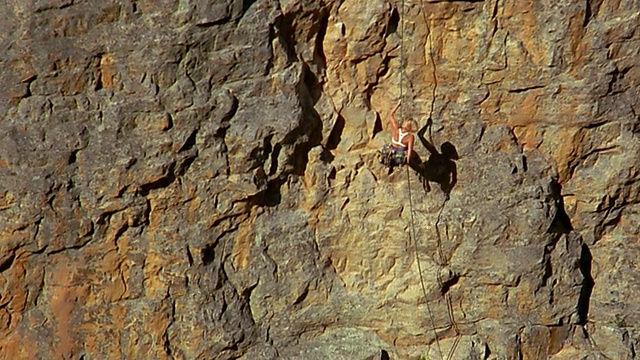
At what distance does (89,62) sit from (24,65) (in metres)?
0.50

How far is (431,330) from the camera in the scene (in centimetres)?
677

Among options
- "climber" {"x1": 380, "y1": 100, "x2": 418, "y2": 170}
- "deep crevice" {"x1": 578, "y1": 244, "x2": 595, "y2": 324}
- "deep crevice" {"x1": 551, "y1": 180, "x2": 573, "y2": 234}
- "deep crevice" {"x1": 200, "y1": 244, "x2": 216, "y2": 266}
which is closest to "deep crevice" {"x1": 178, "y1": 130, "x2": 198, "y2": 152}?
"deep crevice" {"x1": 200, "y1": 244, "x2": 216, "y2": 266}

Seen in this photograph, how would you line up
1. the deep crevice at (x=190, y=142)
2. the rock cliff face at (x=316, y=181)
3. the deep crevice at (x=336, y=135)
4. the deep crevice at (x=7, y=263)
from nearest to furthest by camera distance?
the rock cliff face at (x=316, y=181) < the deep crevice at (x=190, y=142) < the deep crevice at (x=7, y=263) < the deep crevice at (x=336, y=135)

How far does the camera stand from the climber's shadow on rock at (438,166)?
6613mm

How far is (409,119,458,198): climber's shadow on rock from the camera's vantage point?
6.61 m

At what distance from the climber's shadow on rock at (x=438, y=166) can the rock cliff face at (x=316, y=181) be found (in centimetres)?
2

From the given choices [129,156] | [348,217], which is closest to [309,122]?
[348,217]

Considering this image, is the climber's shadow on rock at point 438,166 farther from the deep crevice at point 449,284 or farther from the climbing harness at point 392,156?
the deep crevice at point 449,284

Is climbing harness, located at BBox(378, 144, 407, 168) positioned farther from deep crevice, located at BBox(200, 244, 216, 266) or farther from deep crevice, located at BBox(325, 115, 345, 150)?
deep crevice, located at BBox(200, 244, 216, 266)

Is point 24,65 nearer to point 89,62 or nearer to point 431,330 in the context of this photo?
point 89,62

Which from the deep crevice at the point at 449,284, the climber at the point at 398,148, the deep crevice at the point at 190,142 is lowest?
the deep crevice at the point at 449,284

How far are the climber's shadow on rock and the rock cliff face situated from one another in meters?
0.02

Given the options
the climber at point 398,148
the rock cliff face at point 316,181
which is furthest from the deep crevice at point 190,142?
the climber at point 398,148

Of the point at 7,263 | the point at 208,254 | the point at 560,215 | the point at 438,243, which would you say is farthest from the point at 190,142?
the point at 560,215
